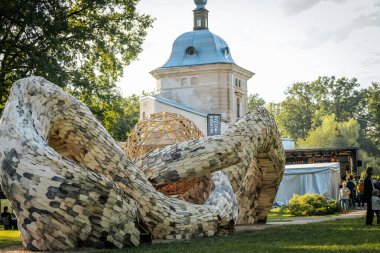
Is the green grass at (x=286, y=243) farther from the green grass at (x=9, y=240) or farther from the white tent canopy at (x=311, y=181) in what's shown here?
the white tent canopy at (x=311, y=181)

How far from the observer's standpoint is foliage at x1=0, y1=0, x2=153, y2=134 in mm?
24281

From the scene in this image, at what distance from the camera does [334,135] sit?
84.1 m

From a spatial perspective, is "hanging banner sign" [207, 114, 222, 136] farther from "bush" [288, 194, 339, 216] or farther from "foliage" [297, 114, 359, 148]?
"foliage" [297, 114, 359, 148]

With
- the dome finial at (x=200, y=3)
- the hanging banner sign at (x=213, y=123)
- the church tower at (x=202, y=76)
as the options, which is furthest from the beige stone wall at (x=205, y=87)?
the hanging banner sign at (x=213, y=123)

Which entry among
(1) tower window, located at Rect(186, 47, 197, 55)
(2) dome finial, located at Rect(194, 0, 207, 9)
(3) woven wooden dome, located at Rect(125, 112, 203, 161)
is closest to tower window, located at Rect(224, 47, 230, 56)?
(1) tower window, located at Rect(186, 47, 197, 55)

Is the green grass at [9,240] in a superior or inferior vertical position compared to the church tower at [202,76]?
inferior

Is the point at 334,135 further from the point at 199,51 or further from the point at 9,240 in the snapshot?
the point at 9,240

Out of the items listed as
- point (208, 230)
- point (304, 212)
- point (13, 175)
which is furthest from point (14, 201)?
point (304, 212)

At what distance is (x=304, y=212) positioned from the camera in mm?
22984

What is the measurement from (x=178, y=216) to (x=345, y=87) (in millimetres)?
88827

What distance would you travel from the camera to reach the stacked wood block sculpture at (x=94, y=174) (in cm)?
931

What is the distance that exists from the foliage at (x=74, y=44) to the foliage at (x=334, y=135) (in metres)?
55.6

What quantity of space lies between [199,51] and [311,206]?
38413 mm

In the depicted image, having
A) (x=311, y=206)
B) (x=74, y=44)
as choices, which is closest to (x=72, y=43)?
(x=74, y=44)
